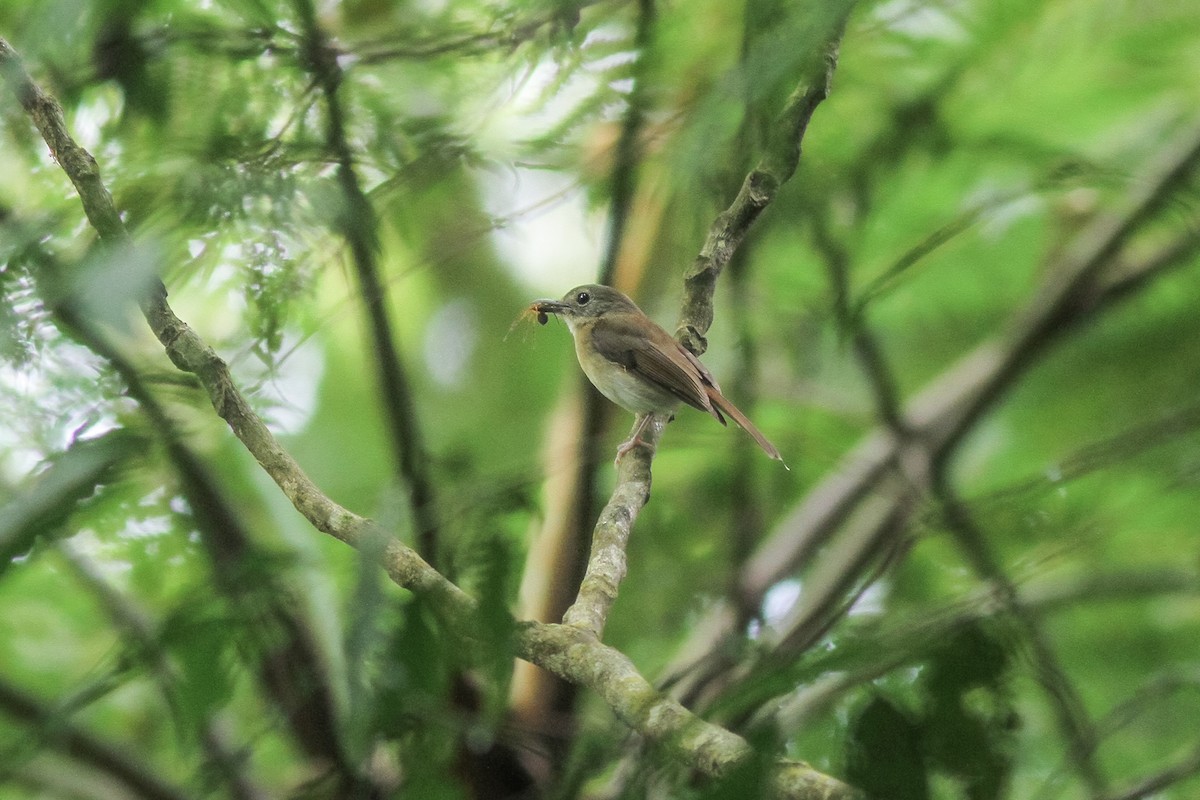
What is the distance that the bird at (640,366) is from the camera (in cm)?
374

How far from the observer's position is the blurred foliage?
4.24ft

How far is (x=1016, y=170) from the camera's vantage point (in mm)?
4094

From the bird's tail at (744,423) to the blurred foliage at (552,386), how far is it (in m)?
0.08

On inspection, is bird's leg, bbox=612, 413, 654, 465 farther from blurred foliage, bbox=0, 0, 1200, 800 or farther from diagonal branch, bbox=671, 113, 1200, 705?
diagonal branch, bbox=671, 113, 1200, 705

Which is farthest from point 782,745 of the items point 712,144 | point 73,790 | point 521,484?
point 73,790

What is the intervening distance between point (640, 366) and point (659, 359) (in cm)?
9

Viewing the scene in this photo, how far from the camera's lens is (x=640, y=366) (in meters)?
3.90

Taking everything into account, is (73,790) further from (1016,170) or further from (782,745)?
(1016,170)

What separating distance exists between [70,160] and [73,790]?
2.25 meters

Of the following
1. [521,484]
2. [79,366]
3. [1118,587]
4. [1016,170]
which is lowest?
[1118,587]

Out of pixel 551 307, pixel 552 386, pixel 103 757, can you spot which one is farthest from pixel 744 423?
pixel 103 757

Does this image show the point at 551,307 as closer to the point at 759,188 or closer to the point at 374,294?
the point at 374,294

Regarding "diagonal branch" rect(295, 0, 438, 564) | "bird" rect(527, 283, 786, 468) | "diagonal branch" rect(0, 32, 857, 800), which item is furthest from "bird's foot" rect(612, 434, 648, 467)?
"diagonal branch" rect(0, 32, 857, 800)

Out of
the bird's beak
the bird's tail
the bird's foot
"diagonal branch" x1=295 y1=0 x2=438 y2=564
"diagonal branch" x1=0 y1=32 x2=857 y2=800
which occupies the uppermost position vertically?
the bird's beak
